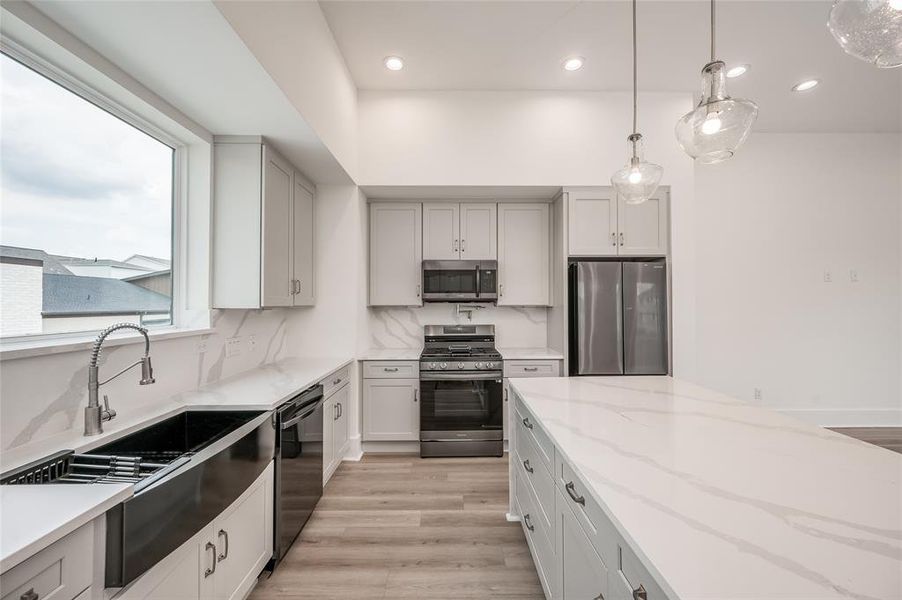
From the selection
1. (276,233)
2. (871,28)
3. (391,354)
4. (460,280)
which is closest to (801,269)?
(460,280)

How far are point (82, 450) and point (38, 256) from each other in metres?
0.78

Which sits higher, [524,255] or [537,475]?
[524,255]

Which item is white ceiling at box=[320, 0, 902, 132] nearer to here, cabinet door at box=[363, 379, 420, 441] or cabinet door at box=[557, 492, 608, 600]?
cabinet door at box=[363, 379, 420, 441]

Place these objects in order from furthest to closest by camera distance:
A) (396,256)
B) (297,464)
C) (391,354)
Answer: (396,256), (391,354), (297,464)

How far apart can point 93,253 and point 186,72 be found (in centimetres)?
92

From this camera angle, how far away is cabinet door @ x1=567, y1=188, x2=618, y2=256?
329cm

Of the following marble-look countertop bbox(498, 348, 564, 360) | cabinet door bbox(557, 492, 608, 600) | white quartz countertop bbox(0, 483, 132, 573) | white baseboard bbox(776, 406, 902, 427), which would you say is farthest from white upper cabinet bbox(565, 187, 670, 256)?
white quartz countertop bbox(0, 483, 132, 573)

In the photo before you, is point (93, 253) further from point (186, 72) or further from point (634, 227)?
point (634, 227)

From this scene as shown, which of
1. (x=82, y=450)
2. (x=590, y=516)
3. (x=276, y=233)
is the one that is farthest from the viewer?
(x=276, y=233)

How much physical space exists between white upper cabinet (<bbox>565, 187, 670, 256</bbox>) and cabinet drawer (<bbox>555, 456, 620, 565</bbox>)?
2.34 metres

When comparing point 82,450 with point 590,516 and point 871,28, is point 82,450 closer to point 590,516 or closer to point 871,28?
point 590,516

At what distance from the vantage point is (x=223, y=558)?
148 centimetres

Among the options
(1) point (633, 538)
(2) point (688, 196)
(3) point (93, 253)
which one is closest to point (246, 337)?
(3) point (93, 253)

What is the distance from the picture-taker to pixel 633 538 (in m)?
0.77
